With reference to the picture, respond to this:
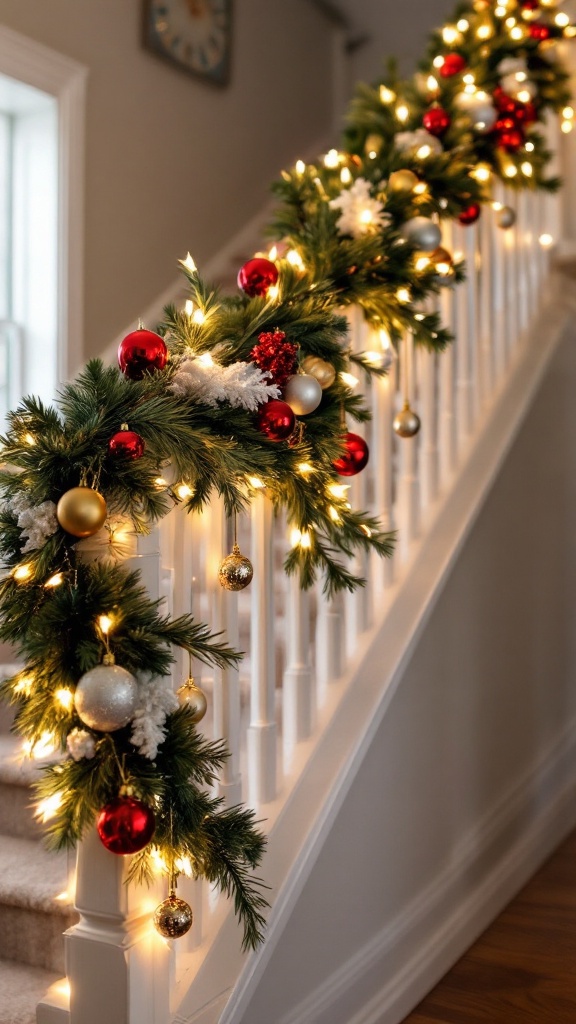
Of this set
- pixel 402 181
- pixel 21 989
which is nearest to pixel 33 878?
pixel 21 989

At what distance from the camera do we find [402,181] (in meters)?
1.86

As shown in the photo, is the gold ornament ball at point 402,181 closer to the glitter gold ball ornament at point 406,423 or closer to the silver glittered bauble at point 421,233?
the silver glittered bauble at point 421,233

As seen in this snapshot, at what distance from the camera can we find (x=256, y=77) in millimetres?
4035

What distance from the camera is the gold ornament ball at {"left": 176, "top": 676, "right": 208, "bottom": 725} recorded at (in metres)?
1.21

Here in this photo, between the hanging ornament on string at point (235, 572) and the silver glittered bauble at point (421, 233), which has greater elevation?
the silver glittered bauble at point (421, 233)

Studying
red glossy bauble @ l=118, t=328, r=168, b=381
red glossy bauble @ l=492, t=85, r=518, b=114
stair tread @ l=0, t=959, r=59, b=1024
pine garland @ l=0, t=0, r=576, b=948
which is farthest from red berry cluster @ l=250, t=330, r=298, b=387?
red glossy bauble @ l=492, t=85, r=518, b=114

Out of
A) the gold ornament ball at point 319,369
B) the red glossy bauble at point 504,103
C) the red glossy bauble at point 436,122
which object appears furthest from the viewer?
the red glossy bauble at point 504,103

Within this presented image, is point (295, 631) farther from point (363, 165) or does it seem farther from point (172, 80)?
point (172, 80)

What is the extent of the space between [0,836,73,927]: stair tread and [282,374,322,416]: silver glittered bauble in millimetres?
805

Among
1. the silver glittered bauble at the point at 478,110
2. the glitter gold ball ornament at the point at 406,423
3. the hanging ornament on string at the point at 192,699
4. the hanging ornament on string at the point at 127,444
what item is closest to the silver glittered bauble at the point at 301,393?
the hanging ornament on string at the point at 127,444

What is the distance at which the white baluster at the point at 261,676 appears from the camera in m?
1.58

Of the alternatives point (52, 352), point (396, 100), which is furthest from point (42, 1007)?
point (52, 352)

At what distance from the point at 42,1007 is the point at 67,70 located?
268 centimetres

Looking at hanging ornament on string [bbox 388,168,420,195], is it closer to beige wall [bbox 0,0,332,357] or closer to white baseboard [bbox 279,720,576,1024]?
white baseboard [bbox 279,720,576,1024]
